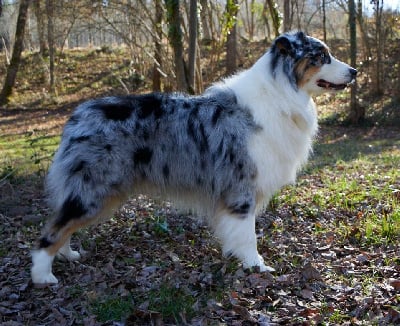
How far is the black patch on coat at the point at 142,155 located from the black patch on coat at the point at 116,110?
34cm

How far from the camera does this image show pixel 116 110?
16.2ft

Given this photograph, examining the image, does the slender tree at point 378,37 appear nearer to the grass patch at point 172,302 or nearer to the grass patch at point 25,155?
the grass patch at point 25,155

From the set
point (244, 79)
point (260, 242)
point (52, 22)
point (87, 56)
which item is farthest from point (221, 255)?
point (87, 56)

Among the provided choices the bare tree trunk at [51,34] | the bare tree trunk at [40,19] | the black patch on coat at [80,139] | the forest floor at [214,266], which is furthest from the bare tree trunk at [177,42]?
the bare tree trunk at [40,19]

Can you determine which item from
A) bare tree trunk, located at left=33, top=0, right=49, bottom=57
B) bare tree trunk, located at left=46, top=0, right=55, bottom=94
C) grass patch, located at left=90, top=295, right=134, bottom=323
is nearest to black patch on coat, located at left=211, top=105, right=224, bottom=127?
grass patch, located at left=90, top=295, right=134, bottom=323

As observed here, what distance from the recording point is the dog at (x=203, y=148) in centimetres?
479

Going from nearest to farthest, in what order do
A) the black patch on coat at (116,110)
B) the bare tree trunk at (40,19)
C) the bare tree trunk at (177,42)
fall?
the black patch on coat at (116,110), the bare tree trunk at (177,42), the bare tree trunk at (40,19)

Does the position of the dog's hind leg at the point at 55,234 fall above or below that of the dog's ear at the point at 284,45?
below

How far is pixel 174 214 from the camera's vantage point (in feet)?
22.2

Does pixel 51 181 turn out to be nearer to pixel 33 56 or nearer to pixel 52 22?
pixel 52 22

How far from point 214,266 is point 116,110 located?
71.4 inches

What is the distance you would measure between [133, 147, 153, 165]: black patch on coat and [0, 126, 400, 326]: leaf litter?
1058 millimetres

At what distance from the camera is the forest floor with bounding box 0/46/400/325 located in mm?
4062

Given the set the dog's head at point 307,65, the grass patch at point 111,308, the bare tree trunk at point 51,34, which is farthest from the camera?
the bare tree trunk at point 51,34
